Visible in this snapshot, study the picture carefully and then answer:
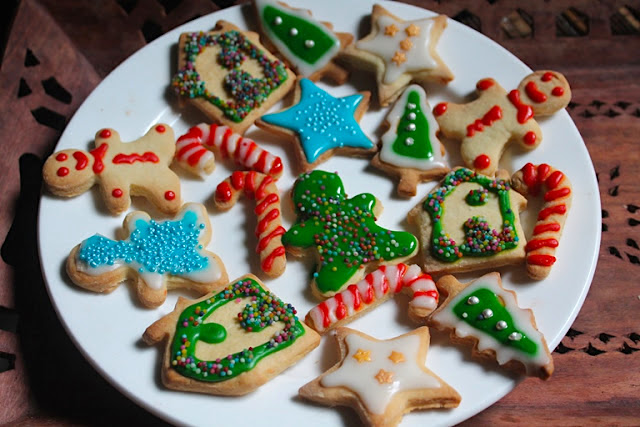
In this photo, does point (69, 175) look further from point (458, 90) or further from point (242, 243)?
point (458, 90)

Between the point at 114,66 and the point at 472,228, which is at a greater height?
the point at 114,66

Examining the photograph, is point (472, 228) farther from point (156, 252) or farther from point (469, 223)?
point (156, 252)

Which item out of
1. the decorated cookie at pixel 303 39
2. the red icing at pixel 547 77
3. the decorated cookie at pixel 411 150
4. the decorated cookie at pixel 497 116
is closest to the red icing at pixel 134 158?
the decorated cookie at pixel 303 39

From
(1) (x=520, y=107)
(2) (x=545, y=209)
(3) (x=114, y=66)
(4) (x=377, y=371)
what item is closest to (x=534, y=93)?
(1) (x=520, y=107)

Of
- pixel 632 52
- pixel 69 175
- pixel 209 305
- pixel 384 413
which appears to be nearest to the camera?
pixel 384 413

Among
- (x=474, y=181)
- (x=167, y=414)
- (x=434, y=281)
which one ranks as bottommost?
(x=167, y=414)

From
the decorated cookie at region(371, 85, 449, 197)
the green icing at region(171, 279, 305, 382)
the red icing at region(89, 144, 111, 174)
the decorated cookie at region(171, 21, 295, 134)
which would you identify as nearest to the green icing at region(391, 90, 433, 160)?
the decorated cookie at region(371, 85, 449, 197)

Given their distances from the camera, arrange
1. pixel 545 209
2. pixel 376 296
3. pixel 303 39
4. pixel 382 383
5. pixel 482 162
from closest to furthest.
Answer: pixel 382 383
pixel 376 296
pixel 545 209
pixel 482 162
pixel 303 39

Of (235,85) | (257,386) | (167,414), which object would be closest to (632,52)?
(235,85)
